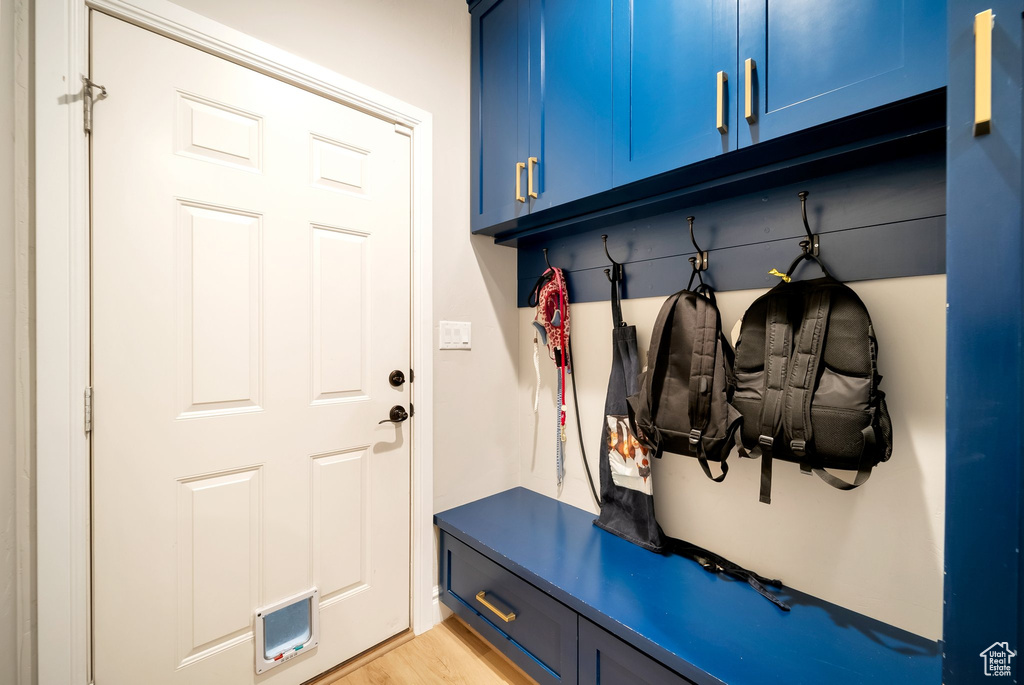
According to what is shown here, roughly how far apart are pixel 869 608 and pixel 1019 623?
614mm

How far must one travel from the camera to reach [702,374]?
48.6 inches

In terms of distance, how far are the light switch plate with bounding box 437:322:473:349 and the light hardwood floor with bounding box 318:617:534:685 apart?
1.15 meters

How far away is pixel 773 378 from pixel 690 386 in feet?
0.72

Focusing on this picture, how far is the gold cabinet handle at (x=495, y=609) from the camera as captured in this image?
143 cm

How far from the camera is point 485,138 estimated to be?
1805 millimetres

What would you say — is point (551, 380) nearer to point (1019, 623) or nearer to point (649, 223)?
point (649, 223)

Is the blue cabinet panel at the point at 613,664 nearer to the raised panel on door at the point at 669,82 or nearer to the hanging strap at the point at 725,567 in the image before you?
the hanging strap at the point at 725,567

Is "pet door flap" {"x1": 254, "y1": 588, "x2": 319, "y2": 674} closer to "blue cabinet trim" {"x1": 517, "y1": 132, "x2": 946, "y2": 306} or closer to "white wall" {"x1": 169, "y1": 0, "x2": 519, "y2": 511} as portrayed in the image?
"white wall" {"x1": 169, "y1": 0, "x2": 519, "y2": 511}

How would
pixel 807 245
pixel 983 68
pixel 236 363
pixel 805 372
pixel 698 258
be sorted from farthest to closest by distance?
1. pixel 698 258
2. pixel 236 363
3. pixel 807 245
4. pixel 805 372
5. pixel 983 68

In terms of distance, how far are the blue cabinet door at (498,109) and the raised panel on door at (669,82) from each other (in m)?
0.42

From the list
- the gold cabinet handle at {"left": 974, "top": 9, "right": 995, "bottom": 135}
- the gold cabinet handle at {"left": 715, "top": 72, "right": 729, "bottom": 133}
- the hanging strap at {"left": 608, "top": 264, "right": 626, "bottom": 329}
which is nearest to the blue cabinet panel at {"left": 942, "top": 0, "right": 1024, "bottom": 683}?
the gold cabinet handle at {"left": 974, "top": 9, "right": 995, "bottom": 135}

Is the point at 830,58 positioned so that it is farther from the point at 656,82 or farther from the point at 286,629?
the point at 286,629

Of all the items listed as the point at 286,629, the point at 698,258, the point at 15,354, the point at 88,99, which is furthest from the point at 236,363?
the point at 698,258

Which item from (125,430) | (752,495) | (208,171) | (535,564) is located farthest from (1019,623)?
(208,171)
